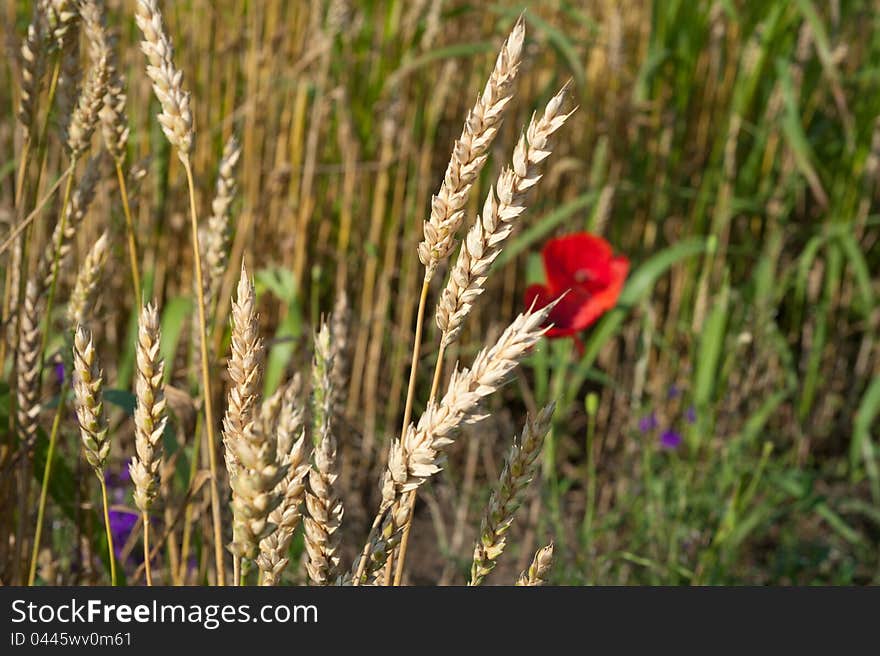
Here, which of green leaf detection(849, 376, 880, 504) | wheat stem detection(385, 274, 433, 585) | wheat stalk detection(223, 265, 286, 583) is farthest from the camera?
green leaf detection(849, 376, 880, 504)

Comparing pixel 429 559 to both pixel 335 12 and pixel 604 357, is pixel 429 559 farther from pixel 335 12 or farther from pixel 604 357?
pixel 335 12

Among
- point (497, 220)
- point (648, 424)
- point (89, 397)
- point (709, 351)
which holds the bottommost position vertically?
point (648, 424)

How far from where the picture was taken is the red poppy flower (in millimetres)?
1307

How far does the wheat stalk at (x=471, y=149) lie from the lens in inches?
20.8

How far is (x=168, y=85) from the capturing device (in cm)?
60

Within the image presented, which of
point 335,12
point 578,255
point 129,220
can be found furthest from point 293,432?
point 335,12

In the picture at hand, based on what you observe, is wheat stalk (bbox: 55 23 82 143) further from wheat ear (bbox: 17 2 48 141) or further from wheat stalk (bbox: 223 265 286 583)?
wheat stalk (bbox: 223 265 286 583)

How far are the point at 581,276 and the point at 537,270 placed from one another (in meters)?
0.31

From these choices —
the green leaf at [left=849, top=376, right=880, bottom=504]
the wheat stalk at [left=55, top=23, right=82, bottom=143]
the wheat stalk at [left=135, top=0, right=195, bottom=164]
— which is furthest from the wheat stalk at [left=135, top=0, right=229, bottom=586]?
the green leaf at [left=849, top=376, right=880, bottom=504]

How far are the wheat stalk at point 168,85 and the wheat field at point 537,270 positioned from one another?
0.27 meters

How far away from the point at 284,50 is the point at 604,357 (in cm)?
89

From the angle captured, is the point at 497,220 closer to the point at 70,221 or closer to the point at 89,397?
the point at 89,397

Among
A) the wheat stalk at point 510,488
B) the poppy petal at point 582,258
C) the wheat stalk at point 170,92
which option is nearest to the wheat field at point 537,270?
the poppy petal at point 582,258

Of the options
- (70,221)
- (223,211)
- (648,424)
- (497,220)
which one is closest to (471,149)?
(497,220)
